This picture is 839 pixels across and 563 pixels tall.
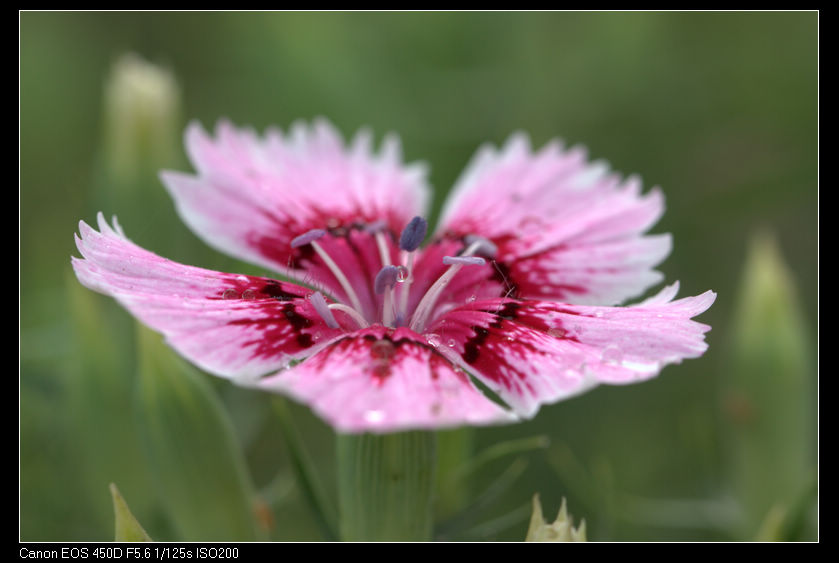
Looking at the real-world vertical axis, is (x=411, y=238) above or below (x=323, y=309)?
above

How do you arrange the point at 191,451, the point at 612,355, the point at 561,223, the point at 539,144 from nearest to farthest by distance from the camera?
1. the point at 612,355
2. the point at 191,451
3. the point at 561,223
4. the point at 539,144

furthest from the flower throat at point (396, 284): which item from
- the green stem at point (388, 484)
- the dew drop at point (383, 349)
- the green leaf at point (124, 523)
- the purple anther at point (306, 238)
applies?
the green leaf at point (124, 523)

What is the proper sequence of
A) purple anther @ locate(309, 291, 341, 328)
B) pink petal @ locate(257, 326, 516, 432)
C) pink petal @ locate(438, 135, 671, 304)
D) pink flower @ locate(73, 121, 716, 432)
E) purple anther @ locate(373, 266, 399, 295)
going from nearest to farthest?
pink petal @ locate(257, 326, 516, 432) < pink flower @ locate(73, 121, 716, 432) < purple anther @ locate(309, 291, 341, 328) < purple anther @ locate(373, 266, 399, 295) < pink petal @ locate(438, 135, 671, 304)

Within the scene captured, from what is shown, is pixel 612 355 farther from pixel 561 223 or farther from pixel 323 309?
pixel 561 223

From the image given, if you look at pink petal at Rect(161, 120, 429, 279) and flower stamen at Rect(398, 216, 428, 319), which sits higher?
pink petal at Rect(161, 120, 429, 279)

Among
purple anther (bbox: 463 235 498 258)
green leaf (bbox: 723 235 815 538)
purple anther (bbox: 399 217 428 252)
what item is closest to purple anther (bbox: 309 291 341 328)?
purple anther (bbox: 399 217 428 252)

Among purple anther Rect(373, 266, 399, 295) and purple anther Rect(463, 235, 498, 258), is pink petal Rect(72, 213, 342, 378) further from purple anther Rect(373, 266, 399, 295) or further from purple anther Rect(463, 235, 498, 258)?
purple anther Rect(463, 235, 498, 258)

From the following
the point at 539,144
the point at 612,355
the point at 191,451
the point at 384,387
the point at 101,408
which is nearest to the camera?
the point at 384,387

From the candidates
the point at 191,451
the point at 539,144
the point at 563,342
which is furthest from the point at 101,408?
the point at 539,144
